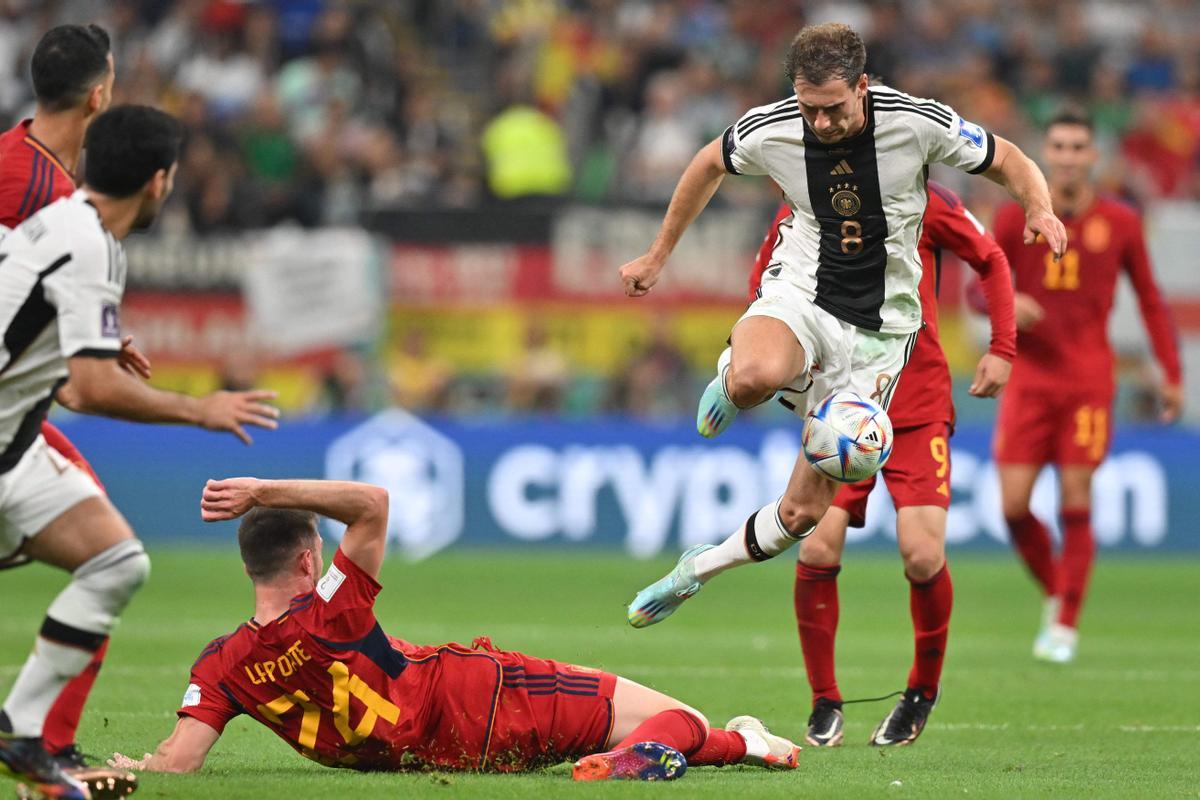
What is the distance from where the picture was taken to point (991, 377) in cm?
759

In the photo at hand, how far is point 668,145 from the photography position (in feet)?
63.0

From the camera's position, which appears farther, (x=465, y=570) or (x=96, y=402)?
(x=465, y=570)

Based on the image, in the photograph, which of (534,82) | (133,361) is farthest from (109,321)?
(534,82)

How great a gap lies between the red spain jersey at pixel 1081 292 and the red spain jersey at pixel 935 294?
2968 mm

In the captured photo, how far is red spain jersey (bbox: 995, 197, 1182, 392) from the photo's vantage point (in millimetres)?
10805

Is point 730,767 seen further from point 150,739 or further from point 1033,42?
point 1033,42

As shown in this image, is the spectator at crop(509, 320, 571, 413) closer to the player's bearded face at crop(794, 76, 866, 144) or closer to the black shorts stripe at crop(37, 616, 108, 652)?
the player's bearded face at crop(794, 76, 866, 144)

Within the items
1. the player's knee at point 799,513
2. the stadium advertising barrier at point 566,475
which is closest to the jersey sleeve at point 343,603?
the player's knee at point 799,513

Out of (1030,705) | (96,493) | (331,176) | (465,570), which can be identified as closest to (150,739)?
(96,493)

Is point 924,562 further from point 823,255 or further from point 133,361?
point 133,361

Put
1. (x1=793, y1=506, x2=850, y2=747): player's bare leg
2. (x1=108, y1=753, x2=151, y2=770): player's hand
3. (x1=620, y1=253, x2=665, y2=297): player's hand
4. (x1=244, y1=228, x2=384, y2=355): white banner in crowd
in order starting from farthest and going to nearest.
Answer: (x1=244, y1=228, x2=384, y2=355): white banner in crowd < (x1=793, y1=506, x2=850, y2=747): player's bare leg < (x1=620, y1=253, x2=665, y2=297): player's hand < (x1=108, y1=753, x2=151, y2=770): player's hand

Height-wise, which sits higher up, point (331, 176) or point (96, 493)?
point (331, 176)

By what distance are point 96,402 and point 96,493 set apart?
16.1 inches

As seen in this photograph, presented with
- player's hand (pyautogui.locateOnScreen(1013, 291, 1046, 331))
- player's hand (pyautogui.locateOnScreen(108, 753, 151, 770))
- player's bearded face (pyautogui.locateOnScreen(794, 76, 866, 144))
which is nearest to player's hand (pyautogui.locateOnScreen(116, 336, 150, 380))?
player's hand (pyautogui.locateOnScreen(108, 753, 151, 770))
